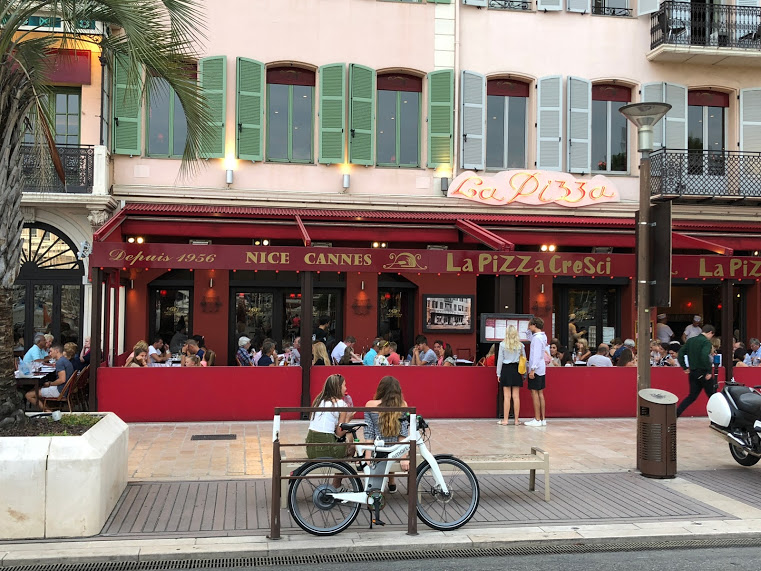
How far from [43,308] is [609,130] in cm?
1303

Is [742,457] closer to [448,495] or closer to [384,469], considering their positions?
[448,495]

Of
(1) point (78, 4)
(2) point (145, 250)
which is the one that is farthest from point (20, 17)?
(2) point (145, 250)

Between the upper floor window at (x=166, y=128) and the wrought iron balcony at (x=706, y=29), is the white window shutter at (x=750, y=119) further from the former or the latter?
the upper floor window at (x=166, y=128)

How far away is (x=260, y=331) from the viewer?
16.7 metres

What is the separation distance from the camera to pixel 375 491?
6504 millimetres

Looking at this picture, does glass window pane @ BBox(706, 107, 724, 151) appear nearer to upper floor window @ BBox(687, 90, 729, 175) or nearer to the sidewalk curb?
upper floor window @ BBox(687, 90, 729, 175)

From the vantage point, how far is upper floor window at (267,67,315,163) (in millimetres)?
15867

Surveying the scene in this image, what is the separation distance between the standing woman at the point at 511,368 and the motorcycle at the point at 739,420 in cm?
329

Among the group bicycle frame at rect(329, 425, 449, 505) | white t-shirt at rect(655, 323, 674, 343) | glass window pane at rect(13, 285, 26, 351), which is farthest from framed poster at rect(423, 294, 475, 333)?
bicycle frame at rect(329, 425, 449, 505)

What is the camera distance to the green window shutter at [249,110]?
50.7 feet

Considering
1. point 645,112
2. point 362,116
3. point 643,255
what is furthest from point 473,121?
point 643,255

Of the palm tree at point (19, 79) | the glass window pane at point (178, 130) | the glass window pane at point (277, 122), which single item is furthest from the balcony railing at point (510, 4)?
the palm tree at point (19, 79)

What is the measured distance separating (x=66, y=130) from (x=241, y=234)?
161 inches

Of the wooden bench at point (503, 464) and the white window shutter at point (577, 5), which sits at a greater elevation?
the white window shutter at point (577, 5)
